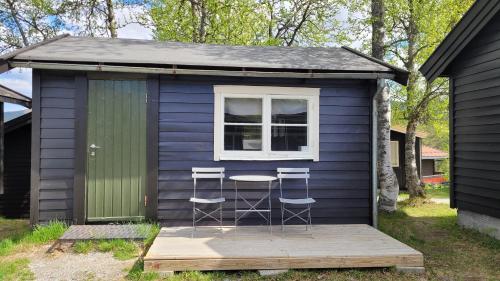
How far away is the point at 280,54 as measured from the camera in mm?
6176

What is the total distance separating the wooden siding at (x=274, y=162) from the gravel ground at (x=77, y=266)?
1303 mm

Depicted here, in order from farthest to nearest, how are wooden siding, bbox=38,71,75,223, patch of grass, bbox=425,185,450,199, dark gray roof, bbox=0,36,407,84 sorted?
patch of grass, bbox=425,185,450,199 < wooden siding, bbox=38,71,75,223 < dark gray roof, bbox=0,36,407,84

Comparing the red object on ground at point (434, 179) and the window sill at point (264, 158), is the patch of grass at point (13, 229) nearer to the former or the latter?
the window sill at point (264, 158)

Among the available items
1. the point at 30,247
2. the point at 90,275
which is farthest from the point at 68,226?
the point at 90,275

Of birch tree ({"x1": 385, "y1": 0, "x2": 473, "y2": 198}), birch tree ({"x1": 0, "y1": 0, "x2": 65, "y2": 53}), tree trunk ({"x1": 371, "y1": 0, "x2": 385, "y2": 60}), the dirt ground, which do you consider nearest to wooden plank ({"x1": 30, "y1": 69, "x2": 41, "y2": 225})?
the dirt ground

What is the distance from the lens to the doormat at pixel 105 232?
4465 millimetres

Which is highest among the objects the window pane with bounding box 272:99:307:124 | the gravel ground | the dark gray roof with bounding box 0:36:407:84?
the dark gray roof with bounding box 0:36:407:84

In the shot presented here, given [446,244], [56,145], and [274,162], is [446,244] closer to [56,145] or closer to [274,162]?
[274,162]

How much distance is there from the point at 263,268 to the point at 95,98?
3.45 metres

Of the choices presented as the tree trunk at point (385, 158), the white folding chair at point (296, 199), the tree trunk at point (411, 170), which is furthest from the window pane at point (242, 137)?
the tree trunk at point (411, 170)

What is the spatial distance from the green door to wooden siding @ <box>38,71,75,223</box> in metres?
0.26

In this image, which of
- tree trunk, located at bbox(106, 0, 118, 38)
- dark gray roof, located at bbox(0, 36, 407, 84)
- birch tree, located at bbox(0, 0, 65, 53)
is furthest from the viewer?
birch tree, located at bbox(0, 0, 65, 53)

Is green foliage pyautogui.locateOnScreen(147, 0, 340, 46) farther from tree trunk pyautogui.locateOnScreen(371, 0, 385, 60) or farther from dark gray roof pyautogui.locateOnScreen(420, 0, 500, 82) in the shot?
dark gray roof pyautogui.locateOnScreen(420, 0, 500, 82)

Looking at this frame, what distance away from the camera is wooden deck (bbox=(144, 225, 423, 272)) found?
3.70 metres
